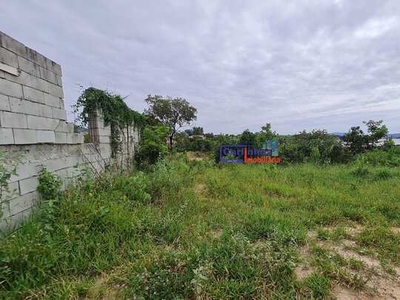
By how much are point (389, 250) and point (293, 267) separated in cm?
116

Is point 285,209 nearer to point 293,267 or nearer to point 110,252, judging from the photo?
point 293,267

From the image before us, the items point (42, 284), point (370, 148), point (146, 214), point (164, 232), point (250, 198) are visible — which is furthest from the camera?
point (370, 148)

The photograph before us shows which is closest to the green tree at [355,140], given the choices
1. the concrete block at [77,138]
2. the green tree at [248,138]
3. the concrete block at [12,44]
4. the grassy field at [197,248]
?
the green tree at [248,138]

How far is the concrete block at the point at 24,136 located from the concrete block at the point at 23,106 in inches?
8.0

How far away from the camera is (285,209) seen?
3148mm

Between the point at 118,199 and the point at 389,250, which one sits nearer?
the point at 389,250

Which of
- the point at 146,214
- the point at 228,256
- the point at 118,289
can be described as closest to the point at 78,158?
the point at 146,214

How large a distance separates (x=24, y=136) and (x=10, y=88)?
0.48m

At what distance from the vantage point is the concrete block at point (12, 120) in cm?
202

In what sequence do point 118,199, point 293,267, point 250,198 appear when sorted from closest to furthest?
point 293,267
point 118,199
point 250,198

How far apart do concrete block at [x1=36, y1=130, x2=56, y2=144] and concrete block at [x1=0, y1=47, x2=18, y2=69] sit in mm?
714

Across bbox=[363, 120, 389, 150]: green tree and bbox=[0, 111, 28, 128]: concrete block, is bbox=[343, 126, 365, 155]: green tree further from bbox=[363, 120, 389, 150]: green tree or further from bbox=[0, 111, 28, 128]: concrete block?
bbox=[0, 111, 28, 128]: concrete block

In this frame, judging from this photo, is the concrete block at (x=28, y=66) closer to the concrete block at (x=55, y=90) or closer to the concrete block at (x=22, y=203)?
the concrete block at (x=55, y=90)

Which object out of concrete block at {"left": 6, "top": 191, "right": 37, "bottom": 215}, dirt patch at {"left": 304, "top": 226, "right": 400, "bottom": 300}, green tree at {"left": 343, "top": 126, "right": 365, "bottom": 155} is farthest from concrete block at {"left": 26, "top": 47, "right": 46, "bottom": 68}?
green tree at {"left": 343, "top": 126, "right": 365, "bottom": 155}
